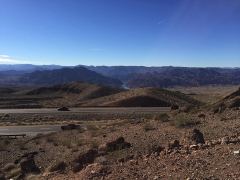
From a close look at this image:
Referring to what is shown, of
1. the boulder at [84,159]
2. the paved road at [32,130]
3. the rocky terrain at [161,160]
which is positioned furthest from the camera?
the paved road at [32,130]

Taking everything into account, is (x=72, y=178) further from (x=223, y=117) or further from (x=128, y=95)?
(x=128, y=95)

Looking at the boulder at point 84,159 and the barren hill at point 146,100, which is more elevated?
the boulder at point 84,159

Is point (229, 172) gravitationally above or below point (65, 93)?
above

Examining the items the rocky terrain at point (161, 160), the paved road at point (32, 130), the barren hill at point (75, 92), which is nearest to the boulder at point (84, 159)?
the rocky terrain at point (161, 160)

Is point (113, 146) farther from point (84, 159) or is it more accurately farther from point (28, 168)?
point (28, 168)

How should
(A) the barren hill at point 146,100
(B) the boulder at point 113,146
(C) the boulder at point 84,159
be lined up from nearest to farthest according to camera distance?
(C) the boulder at point 84,159 < (B) the boulder at point 113,146 < (A) the barren hill at point 146,100

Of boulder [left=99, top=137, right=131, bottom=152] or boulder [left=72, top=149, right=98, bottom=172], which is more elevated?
boulder [left=72, top=149, right=98, bottom=172]

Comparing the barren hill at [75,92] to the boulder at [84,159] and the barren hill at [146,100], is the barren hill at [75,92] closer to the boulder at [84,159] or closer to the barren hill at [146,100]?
the barren hill at [146,100]

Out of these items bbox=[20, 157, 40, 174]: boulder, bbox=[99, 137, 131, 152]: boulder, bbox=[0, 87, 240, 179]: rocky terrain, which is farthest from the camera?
bbox=[20, 157, 40, 174]: boulder

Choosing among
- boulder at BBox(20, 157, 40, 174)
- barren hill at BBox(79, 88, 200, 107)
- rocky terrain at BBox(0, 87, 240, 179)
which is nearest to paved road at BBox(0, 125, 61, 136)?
rocky terrain at BBox(0, 87, 240, 179)

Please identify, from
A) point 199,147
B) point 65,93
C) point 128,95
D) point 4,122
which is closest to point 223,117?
point 199,147

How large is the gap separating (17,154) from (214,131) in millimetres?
14599

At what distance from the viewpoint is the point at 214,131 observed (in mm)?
21906

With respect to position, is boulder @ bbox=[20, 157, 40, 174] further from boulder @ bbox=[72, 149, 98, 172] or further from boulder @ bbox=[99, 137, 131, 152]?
boulder @ bbox=[72, 149, 98, 172]
